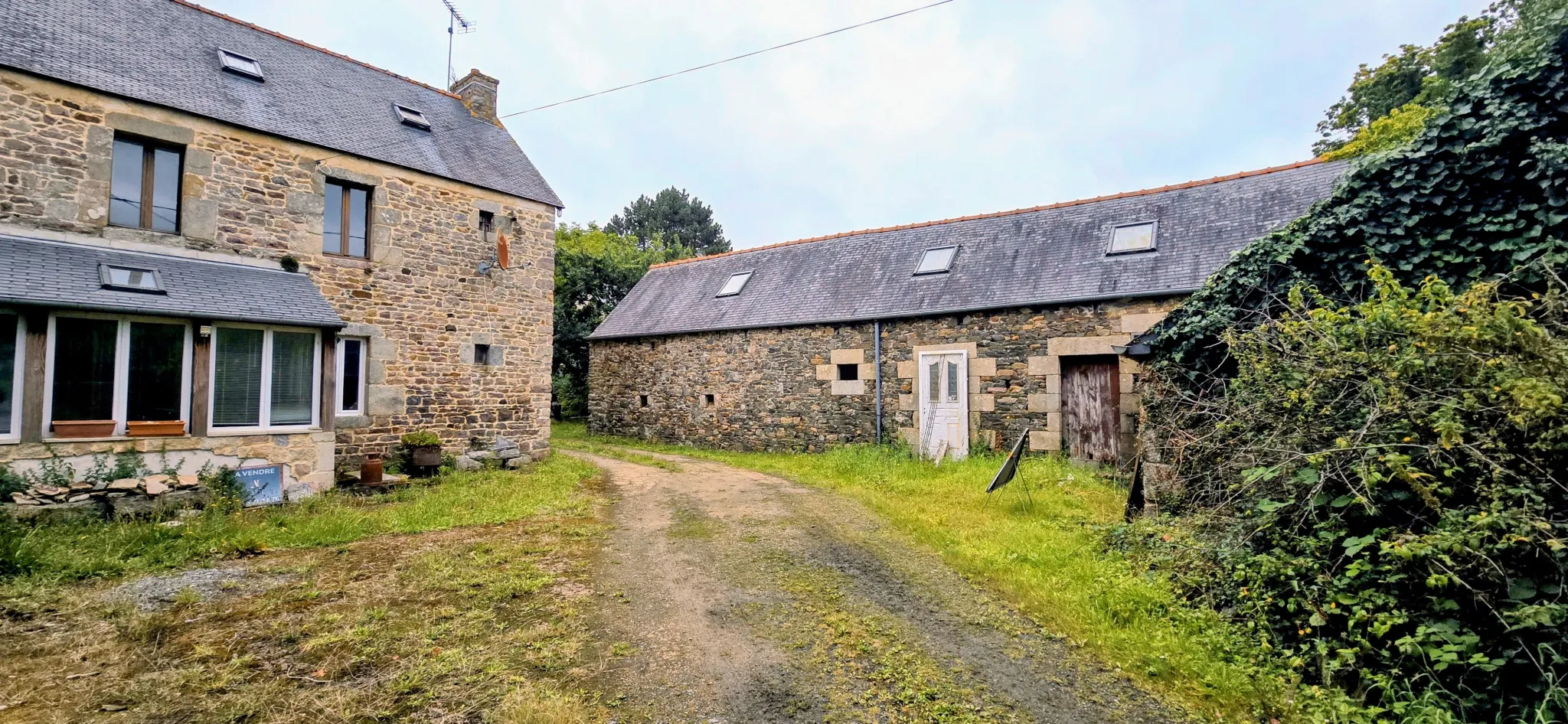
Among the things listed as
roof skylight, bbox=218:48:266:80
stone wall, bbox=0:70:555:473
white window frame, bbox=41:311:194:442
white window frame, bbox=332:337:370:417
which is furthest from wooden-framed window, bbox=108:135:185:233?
white window frame, bbox=332:337:370:417

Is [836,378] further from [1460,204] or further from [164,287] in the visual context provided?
[164,287]

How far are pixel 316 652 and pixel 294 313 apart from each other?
5.46 metres

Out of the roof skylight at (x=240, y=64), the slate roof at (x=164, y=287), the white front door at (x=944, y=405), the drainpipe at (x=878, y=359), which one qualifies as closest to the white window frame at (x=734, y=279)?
the drainpipe at (x=878, y=359)

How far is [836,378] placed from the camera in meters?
12.0

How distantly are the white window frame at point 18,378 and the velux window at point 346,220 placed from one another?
3.10 meters

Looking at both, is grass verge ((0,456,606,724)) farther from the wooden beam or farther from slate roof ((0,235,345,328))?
slate roof ((0,235,345,328))

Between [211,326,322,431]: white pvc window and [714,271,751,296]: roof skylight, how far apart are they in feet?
27.4

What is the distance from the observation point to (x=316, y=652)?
3.41 metres

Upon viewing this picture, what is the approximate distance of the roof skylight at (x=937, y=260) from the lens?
11.9 m

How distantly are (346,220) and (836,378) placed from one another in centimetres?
829

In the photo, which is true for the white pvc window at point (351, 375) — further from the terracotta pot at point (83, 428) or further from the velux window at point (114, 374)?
the terracotta pot at point (83, 428)

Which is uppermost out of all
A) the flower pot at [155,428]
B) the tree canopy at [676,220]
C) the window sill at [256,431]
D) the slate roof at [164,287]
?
the tree canopy at [676,220]

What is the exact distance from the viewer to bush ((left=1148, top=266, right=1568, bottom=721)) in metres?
2.60

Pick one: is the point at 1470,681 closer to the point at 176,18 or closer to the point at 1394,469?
the point at 1394,469
